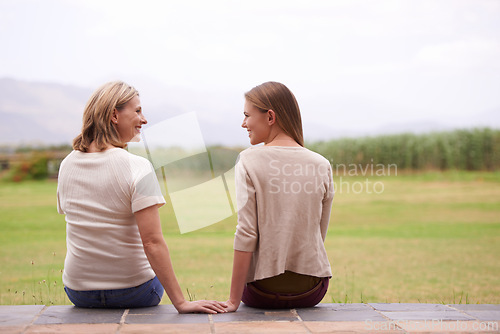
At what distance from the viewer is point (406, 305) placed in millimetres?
2633

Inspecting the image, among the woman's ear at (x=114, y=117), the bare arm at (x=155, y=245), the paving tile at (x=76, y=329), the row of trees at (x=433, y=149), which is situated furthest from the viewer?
the row of trees at (x=433, y=149)

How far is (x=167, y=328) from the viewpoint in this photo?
2.15 m

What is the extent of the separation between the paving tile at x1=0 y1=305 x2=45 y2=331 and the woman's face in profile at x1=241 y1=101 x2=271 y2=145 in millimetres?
1204

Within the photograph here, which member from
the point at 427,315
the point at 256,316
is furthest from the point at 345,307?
the point at 256,316

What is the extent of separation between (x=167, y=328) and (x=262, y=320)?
1.28 ft

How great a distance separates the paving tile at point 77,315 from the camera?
224 centimetres

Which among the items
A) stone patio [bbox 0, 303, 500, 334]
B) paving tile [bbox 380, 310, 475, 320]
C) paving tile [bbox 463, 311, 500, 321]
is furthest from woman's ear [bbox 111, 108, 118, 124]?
paving tile [bbox 463, 311, 500, 321]

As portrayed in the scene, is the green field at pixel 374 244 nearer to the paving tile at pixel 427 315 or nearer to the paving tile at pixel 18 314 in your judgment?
the paving tile at pixel 18 314

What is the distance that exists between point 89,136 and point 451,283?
248 inches

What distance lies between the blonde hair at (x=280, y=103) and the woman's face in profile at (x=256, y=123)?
23 millimetres

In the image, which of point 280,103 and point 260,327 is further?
point 280,103

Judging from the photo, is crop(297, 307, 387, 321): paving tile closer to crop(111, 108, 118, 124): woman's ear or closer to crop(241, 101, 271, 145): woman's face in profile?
crop(241, 101, 271, 145): woman's face in profile


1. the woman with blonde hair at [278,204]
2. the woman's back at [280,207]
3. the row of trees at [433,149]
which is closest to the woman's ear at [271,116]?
the woman with blonde hair at [278,204]

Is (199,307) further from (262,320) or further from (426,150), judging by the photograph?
(426,150)
